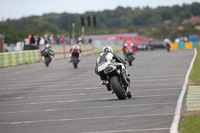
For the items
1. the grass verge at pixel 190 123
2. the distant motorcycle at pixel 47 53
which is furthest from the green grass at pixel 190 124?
the distant motorcycle at pixel 47 53

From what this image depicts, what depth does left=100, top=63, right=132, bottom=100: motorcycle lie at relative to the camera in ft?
43.2

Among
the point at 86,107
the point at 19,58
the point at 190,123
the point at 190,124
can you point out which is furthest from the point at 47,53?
the point at 190,124

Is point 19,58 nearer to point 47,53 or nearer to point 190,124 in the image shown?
point 47,53

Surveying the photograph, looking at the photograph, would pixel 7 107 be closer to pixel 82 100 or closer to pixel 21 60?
pixel 82 100

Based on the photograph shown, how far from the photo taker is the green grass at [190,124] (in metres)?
8.18

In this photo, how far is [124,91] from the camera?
13539mm

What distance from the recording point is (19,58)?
124 feet

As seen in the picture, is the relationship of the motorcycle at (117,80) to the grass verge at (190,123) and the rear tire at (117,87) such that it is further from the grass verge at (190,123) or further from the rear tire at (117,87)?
the grass verge at (190,123)

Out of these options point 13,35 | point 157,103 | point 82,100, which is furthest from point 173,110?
point 13,35

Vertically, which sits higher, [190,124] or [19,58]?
[190,124]

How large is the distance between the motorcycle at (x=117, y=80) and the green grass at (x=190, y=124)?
373cm

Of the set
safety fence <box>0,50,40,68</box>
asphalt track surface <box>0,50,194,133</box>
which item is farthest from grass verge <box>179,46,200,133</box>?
safety fence <box>0,50,40,68</box>

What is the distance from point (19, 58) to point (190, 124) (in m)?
29.8

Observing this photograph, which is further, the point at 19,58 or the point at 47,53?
the point at 19,58
